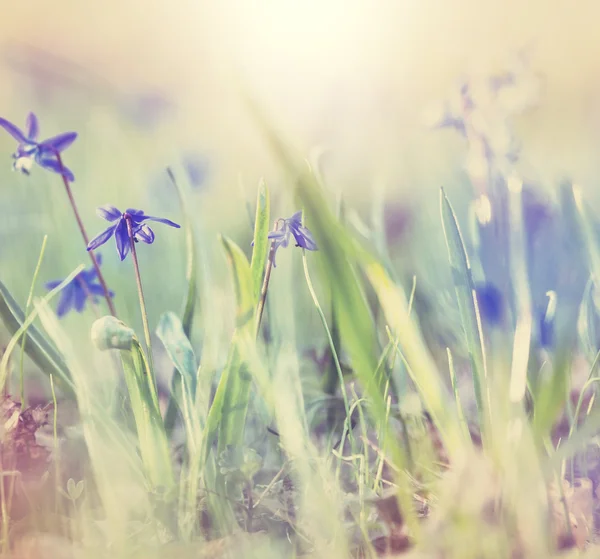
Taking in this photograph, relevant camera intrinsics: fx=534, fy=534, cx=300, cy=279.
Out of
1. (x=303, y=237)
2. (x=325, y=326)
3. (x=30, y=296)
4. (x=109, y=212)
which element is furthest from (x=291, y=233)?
(x=30, y=296)

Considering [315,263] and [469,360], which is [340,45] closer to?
[315,263]

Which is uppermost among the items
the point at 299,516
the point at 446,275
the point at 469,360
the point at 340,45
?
the point at 340,45

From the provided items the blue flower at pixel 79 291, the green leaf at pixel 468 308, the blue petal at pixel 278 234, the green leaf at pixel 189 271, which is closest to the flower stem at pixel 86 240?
the blue flower at pixel 79 291

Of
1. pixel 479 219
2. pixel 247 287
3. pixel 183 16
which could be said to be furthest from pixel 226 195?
pixel 479 219

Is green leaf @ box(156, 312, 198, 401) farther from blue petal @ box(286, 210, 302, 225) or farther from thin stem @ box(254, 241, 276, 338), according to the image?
blue petal @ box(286, 210, 302, 225)

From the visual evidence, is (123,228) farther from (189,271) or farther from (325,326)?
(325,326)

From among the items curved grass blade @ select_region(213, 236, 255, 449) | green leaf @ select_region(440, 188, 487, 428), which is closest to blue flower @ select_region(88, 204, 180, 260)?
curved grass blade @ select_region(213, 236, 255, 449)
